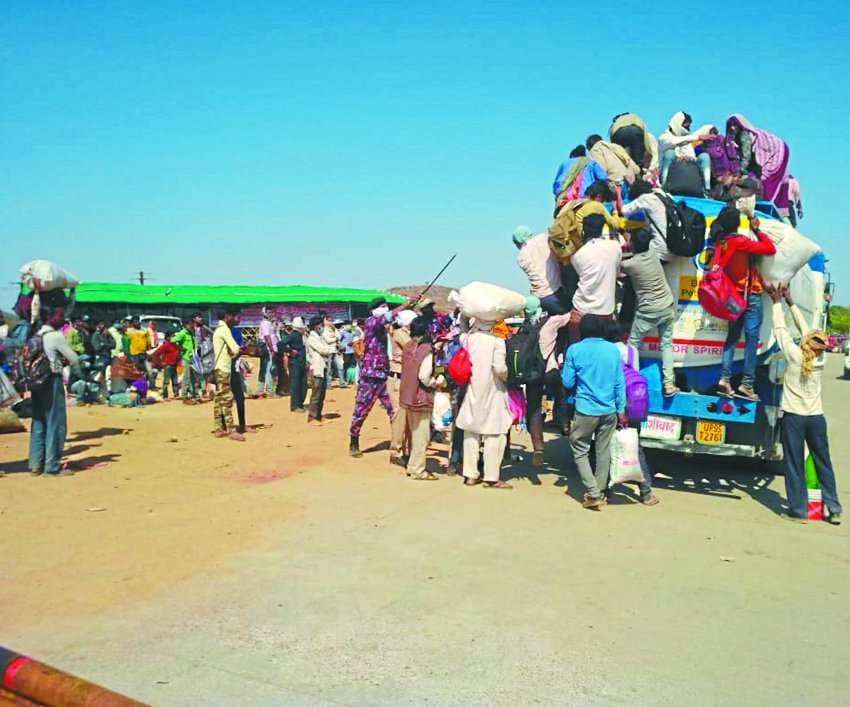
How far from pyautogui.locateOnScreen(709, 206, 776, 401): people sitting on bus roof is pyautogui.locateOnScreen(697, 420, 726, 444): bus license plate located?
12.9 inches

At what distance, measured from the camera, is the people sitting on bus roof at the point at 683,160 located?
339 inches

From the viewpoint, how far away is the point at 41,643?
426cm

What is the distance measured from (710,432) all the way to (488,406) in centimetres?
223

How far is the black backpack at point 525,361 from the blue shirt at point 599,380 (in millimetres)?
844

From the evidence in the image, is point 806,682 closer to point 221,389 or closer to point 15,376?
point 15,376

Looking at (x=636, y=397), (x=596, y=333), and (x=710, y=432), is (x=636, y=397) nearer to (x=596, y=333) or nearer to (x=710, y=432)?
(x=596, y=333)

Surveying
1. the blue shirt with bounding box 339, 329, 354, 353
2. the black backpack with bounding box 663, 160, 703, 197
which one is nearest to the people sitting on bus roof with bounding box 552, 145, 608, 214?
the black backpack with bounding box 663, 160, 703, 197

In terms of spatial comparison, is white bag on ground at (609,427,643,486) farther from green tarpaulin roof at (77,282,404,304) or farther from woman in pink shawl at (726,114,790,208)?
green tarpaulin roof at (77,282,404,304)

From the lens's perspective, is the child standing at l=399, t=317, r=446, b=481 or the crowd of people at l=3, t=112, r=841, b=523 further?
the child standing at l=399, t=317, r=446, b=481

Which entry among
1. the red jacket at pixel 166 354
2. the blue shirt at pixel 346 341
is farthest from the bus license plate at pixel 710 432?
the blue shirt at pixel 346 341

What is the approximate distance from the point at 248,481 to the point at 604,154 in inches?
222

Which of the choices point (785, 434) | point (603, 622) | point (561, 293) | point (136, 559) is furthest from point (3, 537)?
point (785, 434)

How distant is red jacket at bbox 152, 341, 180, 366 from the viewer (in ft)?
55.7

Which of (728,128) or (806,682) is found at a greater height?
(728,128)
